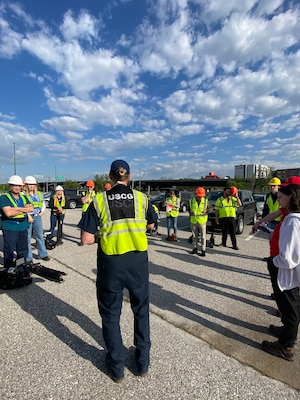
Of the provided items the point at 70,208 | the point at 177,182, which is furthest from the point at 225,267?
the point at 177,182

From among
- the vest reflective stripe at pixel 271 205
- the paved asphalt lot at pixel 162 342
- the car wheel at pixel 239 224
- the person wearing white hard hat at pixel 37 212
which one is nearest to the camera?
the paved asphalt lot at pixel 162 342

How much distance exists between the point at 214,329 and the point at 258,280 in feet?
7.48

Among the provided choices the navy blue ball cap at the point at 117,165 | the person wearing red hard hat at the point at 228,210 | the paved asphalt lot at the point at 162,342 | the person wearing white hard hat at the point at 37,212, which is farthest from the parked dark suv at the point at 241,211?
the navy blue ball cap at the point at 117,165

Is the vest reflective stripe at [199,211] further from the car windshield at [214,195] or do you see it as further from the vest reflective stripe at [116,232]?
the vest reflective stripe at [116,232]

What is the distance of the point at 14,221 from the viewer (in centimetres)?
450

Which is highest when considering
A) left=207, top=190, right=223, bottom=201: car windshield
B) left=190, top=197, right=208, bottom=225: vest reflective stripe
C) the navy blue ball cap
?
the navy blue ball cap

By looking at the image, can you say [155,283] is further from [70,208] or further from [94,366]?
[70,208]

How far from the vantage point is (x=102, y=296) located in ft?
7.63

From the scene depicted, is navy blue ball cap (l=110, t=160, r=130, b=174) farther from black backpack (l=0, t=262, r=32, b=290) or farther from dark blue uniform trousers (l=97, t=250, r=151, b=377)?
black backpack (l=0, t=262, r=32, b=290)

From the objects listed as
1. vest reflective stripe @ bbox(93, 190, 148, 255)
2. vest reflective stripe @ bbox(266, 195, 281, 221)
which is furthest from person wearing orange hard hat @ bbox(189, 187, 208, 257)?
vest reflective stripe @ bbox(93, 190, 148, 255)

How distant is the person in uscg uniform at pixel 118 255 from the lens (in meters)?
2.28

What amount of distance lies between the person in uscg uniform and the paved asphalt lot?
281 millimetres

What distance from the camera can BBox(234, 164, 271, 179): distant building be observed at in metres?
47.4

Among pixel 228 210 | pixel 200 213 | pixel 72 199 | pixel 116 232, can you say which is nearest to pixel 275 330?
pixel 116 232
